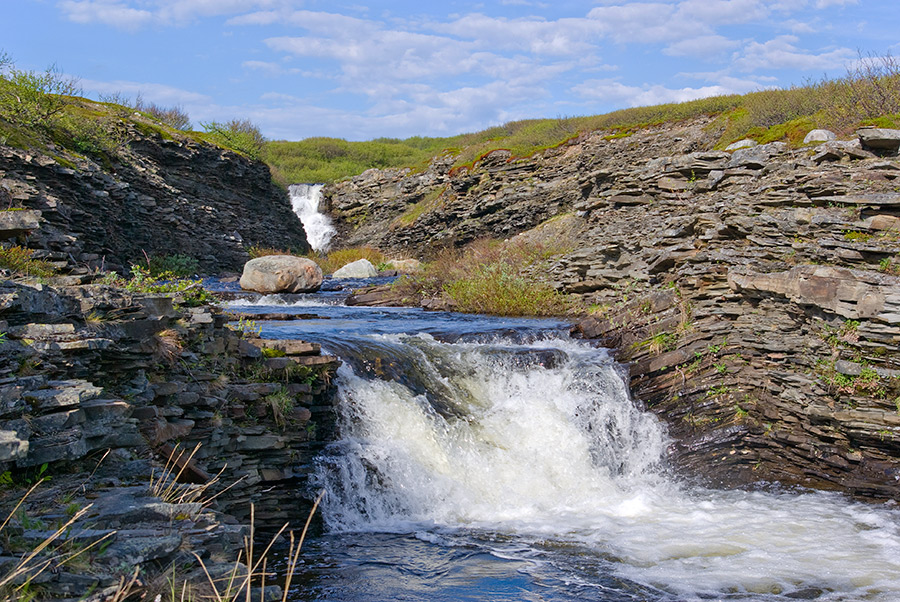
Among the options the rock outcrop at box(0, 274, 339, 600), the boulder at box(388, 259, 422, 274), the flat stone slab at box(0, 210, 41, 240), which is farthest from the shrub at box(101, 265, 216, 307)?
the boulder at box(388, 259, 422, 274)

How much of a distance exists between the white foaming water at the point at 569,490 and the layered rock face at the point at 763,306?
2.09ft

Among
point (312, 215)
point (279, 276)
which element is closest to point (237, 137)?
point (312, 215)

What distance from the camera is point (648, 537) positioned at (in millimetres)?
7160

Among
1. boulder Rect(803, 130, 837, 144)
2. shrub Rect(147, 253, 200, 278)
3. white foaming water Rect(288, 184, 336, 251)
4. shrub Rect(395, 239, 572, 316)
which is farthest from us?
white foaming water Rect(288, 184, 336, 251)

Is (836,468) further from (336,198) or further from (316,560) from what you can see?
(336,198)

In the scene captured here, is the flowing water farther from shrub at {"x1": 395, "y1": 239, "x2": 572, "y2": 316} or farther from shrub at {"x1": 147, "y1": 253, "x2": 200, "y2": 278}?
shrub at {"x1": 147, "y1": 253, "x2": 200, "y2": 278}

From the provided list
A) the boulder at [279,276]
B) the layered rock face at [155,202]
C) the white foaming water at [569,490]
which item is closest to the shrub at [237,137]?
the layered rock face at [155,202]

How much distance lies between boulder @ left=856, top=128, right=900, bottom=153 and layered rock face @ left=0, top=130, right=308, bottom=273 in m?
13.4

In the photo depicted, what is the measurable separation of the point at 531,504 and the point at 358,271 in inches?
703

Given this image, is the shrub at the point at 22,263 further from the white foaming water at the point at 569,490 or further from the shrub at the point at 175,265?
the shrub at the point at 175,265

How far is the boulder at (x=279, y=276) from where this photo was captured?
18734mm

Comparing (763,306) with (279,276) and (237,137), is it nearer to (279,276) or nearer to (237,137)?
(279,276)

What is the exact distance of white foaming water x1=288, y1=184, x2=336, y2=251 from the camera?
3997 cm

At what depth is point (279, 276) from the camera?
739 inches
